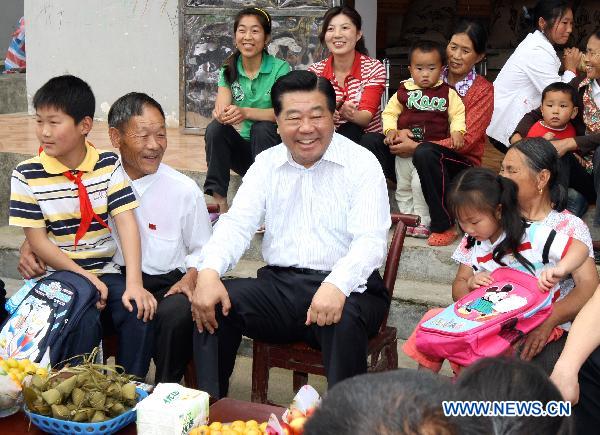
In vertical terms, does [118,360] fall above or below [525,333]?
below

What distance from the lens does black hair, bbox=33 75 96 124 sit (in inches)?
133

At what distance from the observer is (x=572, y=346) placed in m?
2.54

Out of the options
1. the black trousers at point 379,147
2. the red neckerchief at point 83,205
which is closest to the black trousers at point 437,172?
the black trousers at point 379,147

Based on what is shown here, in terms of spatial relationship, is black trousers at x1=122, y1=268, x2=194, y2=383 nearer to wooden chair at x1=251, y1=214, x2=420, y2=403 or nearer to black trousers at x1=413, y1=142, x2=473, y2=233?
wooden chair at x1=251, y1=214, x2=420, y2=403

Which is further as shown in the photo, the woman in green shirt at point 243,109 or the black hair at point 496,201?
the woman in green shirt at point 243,109

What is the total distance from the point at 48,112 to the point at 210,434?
1.62 meters

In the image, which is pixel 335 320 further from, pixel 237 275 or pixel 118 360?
pixel 237 275

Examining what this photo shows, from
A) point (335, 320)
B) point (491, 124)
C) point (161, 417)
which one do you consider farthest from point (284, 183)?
point (491, 124)

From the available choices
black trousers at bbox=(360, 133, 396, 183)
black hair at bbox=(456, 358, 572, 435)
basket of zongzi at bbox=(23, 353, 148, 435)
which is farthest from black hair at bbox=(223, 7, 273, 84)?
black hair at bbox=(456, 358, 572, 435)

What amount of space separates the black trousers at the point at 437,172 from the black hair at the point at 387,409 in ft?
10.9

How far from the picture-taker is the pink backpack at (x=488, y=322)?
9.45ft

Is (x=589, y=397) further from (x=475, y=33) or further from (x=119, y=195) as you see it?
(x=475, y=33)

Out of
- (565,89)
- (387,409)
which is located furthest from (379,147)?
(387,409)

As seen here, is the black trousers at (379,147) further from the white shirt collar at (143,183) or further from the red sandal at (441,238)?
the white shirt collar at (143,183)
